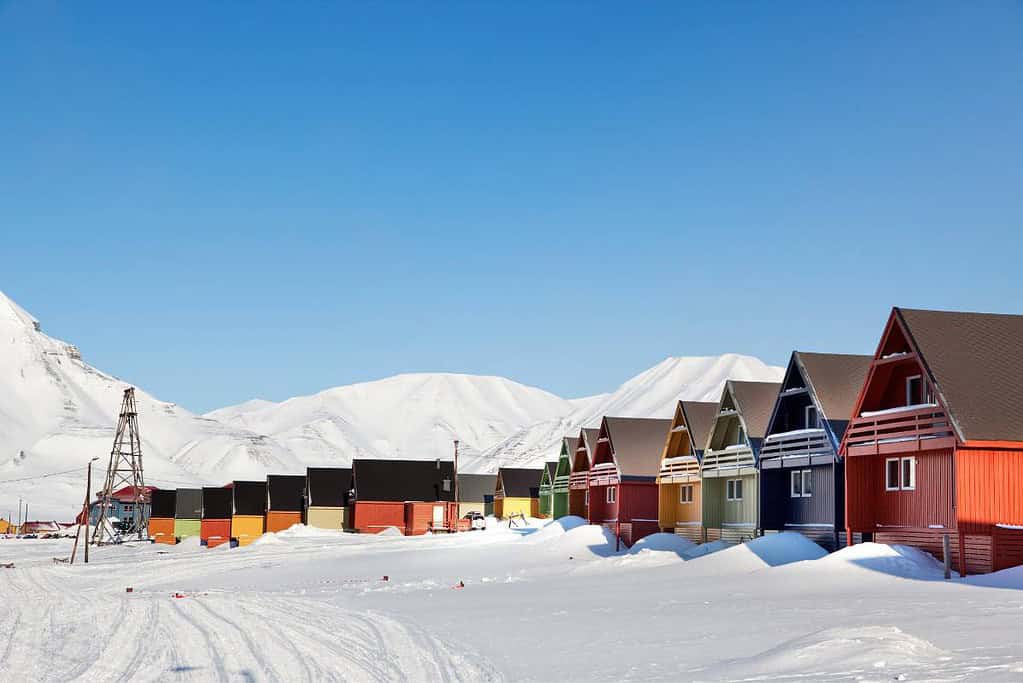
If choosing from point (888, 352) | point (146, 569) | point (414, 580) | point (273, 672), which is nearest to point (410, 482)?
point (146, 569)

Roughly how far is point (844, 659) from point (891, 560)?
16.8 metres

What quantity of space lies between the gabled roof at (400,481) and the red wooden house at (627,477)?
30.2 metres

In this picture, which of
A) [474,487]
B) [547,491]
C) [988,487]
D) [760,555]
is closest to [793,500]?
[760,555]

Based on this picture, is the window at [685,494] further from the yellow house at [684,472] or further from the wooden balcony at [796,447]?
the wooden balcony at [796,447]

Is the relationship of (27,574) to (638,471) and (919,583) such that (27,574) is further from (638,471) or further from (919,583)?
(919,583)

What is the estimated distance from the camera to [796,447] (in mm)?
42812

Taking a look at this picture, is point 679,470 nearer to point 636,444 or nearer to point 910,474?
point 636,444

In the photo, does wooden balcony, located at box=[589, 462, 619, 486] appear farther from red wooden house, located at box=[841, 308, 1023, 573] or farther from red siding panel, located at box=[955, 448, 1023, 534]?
red siding panel, located at box=[955, 448, 1023, 534]

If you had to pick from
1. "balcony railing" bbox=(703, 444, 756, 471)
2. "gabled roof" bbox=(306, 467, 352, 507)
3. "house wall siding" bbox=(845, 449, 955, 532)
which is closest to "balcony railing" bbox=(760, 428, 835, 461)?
"balcony railing" bbox=(703, 444, 756, 471)

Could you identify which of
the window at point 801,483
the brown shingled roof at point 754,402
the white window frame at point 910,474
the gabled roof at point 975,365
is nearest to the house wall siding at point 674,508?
the brown shingled roof at point 754,402

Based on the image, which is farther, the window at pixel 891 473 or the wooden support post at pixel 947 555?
the window at pixel 891 473

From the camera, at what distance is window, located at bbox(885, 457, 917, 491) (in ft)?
115

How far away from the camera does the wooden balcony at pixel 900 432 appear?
32656 mm

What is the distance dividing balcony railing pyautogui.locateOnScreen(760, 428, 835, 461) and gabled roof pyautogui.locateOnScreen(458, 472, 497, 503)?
77.5 m
